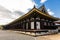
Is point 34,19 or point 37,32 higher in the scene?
point 34,19

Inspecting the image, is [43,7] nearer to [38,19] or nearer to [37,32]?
[38,19]

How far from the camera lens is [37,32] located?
1516 centimetres

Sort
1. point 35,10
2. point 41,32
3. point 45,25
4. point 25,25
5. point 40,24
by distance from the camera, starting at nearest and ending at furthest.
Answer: point 35,10 < point 41,32 < point 40,24 < point 45,25 < point 25,25

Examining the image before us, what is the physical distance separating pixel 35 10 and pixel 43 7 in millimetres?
6339

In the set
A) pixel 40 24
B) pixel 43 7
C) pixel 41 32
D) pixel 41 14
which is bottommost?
pixel 41 32

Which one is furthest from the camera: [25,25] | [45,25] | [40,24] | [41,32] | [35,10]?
[25,25]

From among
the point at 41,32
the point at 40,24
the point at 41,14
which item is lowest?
the point at 41,32

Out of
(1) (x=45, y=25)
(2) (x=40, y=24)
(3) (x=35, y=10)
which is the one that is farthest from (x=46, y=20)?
(3) (x=35, y=10)

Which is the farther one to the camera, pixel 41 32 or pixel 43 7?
pixel 43 7

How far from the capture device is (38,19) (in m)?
15.9

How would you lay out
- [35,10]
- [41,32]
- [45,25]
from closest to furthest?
[35,10]
[41,32]
[45,25]

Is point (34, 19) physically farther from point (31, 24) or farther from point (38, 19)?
point (31, 24)

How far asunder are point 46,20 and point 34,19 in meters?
4.05

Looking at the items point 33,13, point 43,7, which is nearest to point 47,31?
point 33,13
